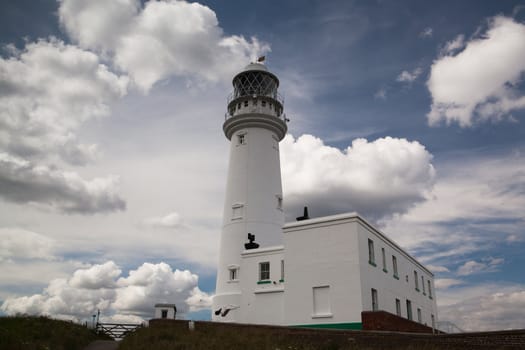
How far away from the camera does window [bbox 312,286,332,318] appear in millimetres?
22219

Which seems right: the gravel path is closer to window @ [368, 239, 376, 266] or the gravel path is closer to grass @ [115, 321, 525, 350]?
grass @ [115, 321, 525, 350]

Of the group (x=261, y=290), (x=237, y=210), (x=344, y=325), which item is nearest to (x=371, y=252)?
(x=344, y=325)

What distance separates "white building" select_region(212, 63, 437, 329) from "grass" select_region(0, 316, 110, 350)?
345 inches

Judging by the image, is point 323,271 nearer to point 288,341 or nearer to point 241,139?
point 288,341

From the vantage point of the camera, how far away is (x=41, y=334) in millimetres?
19328

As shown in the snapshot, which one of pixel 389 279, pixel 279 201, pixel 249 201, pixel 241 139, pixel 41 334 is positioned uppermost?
pixel 241 139

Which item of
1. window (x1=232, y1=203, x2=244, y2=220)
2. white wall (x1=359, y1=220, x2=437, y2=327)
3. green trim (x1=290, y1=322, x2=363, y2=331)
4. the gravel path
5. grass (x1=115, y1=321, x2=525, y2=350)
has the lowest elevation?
the gravel path

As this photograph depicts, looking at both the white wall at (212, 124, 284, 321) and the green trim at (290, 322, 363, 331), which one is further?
the white wall at (212, 124, 284, 321)

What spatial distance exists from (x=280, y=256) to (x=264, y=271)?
4.76 feet

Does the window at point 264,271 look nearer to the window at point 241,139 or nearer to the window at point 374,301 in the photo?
the window at point 374,301

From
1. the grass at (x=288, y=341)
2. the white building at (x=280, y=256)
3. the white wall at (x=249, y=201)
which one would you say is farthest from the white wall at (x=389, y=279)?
the white wall at (x=249, y=201)

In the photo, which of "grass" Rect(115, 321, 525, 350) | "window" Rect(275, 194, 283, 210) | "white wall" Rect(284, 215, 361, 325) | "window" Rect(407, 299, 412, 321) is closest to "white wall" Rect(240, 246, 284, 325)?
"white wall" Rect(284, 215, 361, 325)

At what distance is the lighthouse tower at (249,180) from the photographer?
2861cm

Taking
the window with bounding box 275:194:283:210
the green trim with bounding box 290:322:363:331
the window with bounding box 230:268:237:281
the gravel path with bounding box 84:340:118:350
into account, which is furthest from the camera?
the window with bounding box 275:194:283:210
